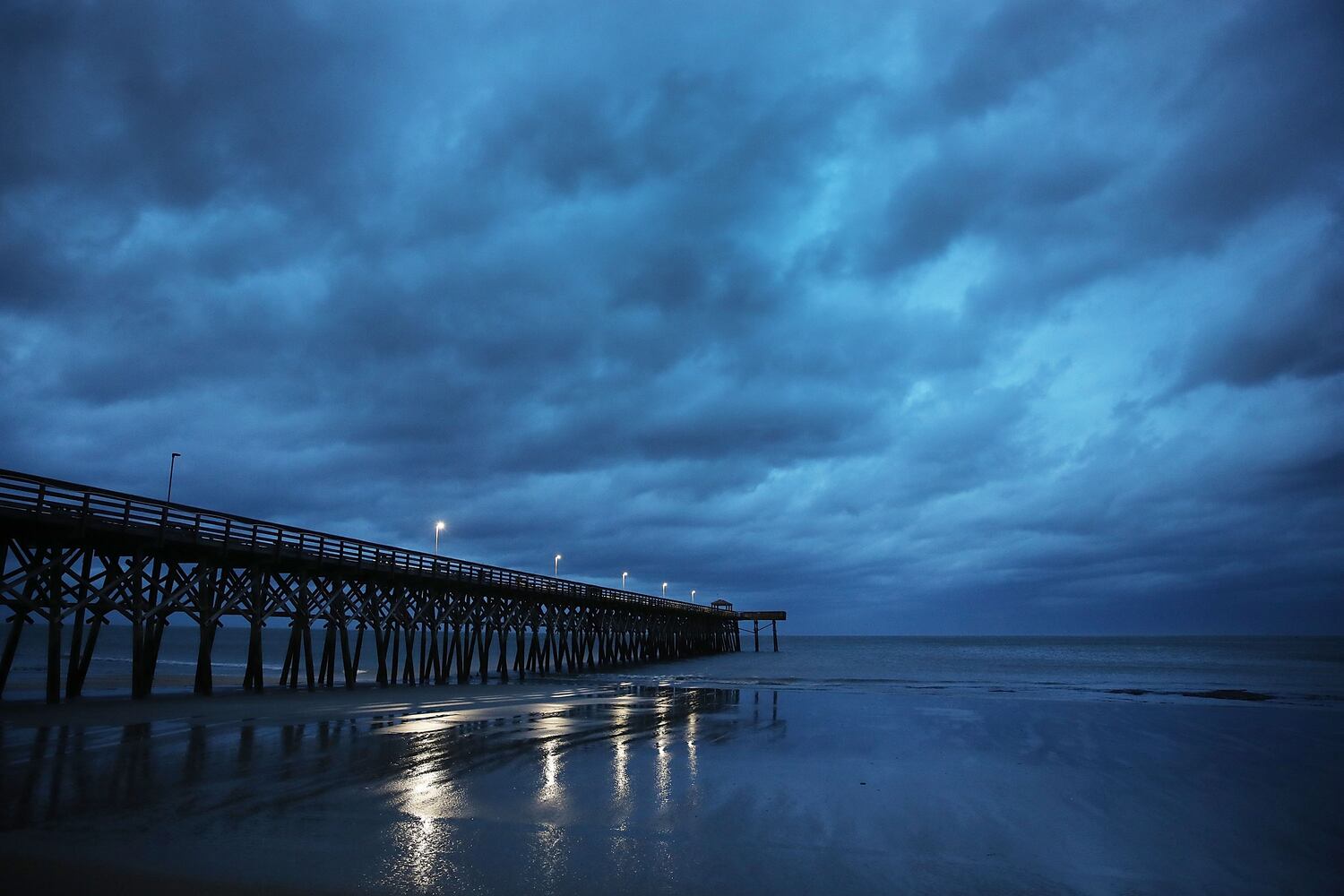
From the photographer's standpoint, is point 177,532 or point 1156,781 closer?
point 1156,781

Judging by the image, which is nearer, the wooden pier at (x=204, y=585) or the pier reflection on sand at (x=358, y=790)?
the pier reflection on sand at (x=358, y=790)

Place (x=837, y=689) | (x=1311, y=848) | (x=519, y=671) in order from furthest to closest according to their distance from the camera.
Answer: (x=519, y=671) → (x=837, y=689) → (x=1311, y=848)

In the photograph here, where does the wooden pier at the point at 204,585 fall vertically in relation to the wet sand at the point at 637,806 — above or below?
above

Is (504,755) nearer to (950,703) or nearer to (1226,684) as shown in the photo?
(950,703)

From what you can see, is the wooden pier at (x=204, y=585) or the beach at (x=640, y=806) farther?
the wooden pier at (x=204, y=585)

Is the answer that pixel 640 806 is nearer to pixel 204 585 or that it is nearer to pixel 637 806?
pixel 637 806

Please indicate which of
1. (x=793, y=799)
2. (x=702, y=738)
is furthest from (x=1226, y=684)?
(x=793, y=799)

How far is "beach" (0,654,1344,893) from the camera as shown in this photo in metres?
6.66

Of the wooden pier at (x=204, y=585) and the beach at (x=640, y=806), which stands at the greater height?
the wooden pier at (x=204, y=585)

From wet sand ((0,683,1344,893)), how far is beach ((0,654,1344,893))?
0.16 ft

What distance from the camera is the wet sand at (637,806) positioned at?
6.65 metres

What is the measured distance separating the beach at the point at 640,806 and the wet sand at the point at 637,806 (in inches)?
1.9

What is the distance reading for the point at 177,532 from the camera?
22.1m

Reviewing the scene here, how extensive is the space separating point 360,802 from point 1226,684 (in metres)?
44.3
